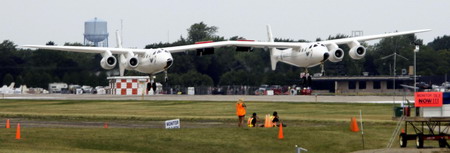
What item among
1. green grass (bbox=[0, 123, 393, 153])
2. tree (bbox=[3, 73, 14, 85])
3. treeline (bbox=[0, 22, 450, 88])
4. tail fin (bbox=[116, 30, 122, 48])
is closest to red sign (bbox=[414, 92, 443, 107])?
green grass (bbox=[0, 123, 393, 153])

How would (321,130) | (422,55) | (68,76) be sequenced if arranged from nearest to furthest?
(321,130) < (68,76) < (422,55)

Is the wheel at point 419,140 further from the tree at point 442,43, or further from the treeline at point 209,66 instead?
the tree at point 442,43

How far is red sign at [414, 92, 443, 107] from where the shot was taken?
117 ft

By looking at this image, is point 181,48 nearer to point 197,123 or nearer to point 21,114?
point 21,114

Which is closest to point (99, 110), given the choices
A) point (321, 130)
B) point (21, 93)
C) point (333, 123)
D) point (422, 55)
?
point (333, 123)

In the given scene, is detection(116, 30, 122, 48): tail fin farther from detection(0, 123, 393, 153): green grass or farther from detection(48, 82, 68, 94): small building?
detection(0, 123, 393, 153): green grass

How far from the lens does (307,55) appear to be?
72688 millimetres

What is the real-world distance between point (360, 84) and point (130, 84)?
1178 inches

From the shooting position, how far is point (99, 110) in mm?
67688

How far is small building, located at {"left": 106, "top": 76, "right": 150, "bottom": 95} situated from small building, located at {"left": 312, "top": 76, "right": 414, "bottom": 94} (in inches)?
869

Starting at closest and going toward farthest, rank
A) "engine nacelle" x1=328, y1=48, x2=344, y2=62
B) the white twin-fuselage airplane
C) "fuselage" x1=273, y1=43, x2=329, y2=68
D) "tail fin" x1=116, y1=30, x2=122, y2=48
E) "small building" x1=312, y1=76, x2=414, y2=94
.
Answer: "fuselage" x1=273, y1=43, x2=329, y2=68 < the white twin-fuselage airplane < "engine nacelle" x1=328, y1=48, x2=344, y2=62 < "tail fin" x1=116, y1=30, x2=122, y2=48 < "small building" x1=312, y1=76, x2=414, y2=94

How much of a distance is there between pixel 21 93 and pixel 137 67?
4137cm

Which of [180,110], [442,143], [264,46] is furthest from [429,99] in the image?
[264,46]

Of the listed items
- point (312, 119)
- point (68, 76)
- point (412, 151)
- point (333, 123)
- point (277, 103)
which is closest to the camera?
point (412, 151)
